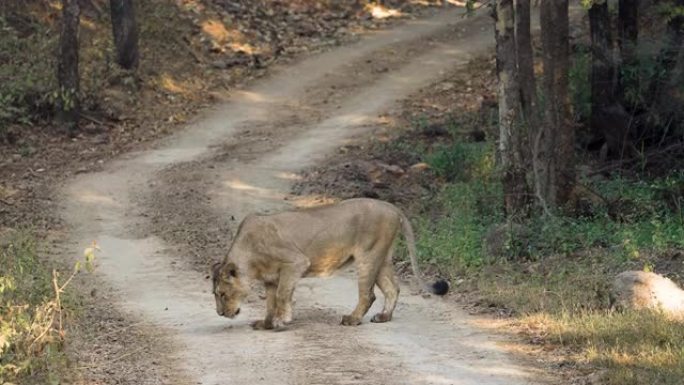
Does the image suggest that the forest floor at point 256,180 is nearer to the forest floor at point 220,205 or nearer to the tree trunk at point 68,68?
the forest floor at point 220,205

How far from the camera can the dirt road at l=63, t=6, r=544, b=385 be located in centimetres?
1052

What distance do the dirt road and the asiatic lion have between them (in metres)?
0.28

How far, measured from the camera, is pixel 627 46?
74.4 ft

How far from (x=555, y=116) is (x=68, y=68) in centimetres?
1232

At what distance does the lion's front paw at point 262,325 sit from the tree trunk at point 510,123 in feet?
20.5

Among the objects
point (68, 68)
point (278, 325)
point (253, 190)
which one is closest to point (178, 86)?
point (68, 68)

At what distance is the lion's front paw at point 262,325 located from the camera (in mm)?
11961

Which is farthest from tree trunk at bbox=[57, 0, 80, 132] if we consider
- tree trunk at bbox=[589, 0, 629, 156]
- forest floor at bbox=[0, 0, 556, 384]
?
tree trunk at bbox=[589, 0, 629, 156]

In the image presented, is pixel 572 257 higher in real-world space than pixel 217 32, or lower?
higher

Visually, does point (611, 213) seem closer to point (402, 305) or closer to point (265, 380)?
point (402, 305)

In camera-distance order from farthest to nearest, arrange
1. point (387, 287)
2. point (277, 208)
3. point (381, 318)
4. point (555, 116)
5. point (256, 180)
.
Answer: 1. point (256, 180)
2. point (277, 208)
3. point (555, 116)
4. point (387, 287)
5. point (381, 318)

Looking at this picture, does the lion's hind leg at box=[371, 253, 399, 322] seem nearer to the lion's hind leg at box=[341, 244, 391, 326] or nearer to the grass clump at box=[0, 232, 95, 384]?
the lion's hind leg at box=[341, 244, 391, 326]

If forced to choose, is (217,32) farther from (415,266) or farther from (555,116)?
(415,266)

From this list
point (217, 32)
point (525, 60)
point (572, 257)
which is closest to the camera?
point (572, 257)
